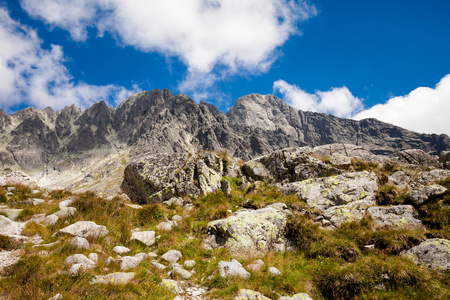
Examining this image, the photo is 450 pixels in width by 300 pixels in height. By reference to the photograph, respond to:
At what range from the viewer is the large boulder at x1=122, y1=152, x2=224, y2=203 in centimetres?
1720

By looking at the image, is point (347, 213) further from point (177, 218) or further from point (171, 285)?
point (171, 285)

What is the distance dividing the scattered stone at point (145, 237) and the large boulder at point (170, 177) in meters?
6.97

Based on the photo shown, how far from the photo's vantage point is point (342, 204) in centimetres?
1368

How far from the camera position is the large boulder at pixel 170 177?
1720 cm

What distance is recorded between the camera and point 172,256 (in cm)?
836

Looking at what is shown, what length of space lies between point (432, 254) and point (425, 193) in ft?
16.2

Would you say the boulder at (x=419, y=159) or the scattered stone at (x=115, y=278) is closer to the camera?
the scattered stone at (x=115, y=278)

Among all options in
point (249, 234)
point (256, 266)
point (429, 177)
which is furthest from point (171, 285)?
point (429, 177)

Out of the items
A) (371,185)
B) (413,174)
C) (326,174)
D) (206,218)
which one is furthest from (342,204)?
(206,218)

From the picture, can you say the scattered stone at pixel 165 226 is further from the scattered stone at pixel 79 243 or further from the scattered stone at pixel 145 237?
the scattered stone at pixel 79 243

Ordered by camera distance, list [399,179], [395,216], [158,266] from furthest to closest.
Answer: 1. [399,179]
2. [395,216]
3. [158,266]

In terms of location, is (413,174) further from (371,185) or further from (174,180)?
(174,180)

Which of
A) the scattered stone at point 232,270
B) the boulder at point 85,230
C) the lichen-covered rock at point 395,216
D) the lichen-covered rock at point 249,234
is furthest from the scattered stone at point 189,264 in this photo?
the lichen-covered rock at point 395,216

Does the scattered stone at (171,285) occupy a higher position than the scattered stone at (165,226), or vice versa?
the scattered stone at (165,226)
